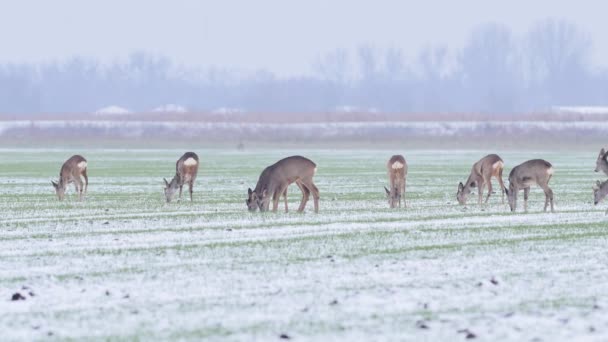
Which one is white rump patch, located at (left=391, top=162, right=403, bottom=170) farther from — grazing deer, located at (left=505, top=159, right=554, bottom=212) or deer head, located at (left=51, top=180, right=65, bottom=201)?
deer head, located at (left=51, top=180, right=65, bottom=201)

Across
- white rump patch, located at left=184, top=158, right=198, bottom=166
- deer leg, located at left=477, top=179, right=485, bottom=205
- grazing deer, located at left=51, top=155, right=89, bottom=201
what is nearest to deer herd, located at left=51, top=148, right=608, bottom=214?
deer leg, located at left=477, top=179, right=485, bottom=205

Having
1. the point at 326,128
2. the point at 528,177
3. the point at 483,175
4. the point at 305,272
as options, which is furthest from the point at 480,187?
the point at 326,128

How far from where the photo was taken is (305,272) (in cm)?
1770

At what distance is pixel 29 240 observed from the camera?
22609mm

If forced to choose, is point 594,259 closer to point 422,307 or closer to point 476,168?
point 422,307

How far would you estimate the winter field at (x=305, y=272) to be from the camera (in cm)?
1373

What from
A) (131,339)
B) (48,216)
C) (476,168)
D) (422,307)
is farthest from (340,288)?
(476,168)

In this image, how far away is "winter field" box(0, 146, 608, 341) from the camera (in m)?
13.7

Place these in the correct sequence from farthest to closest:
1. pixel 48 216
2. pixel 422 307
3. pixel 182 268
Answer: pixel 48 216
pixel 182 268
pixel 422 307

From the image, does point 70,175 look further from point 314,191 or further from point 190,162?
point 314,191

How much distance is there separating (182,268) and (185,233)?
5.51 metres

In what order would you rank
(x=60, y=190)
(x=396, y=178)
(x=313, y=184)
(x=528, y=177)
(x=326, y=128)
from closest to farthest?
(x=313, y=184)
(x=528, y=177)
(x=396, y=178)
(x=60, y=190)
(x=326, y=128)

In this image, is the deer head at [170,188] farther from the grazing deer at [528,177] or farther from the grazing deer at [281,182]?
the grazing deer at [528,177]

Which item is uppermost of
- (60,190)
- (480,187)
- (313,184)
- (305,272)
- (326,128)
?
(326,128)
